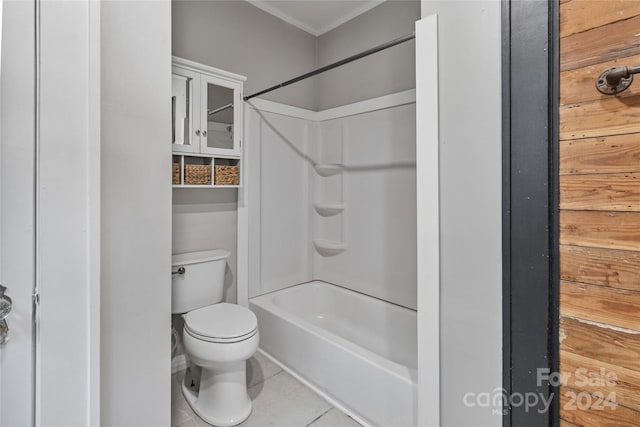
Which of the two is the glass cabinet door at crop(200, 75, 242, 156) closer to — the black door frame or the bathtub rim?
the bathtub rim

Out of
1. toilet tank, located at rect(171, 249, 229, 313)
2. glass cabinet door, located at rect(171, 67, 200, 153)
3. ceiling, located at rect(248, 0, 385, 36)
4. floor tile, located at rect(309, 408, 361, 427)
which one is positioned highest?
ceiling, located at rect(248, 0, 385, 36)

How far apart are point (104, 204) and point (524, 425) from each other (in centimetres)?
163

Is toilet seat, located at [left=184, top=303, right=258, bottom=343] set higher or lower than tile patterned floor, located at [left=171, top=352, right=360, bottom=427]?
higher

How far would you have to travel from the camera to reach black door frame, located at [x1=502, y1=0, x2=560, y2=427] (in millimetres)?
956

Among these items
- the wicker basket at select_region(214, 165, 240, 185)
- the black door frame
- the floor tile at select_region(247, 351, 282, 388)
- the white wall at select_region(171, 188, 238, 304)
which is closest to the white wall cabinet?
the wicker basket at select_region(214, 165, 240, 185)

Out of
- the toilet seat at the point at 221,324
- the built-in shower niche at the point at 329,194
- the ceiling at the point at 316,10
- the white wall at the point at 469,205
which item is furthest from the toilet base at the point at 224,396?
the ceiling at the point at 316,10

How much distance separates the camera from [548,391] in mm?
977

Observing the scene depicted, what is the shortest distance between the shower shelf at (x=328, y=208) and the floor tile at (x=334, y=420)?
1498mm

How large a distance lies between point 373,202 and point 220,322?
142 cm

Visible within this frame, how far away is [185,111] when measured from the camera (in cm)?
190

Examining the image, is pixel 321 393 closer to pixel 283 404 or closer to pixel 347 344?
pixel 283 404

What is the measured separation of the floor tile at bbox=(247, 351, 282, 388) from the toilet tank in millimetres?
528

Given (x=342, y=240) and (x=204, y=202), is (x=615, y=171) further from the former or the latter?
(x=204, y=202)

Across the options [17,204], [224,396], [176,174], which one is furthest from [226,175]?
[224,396]
